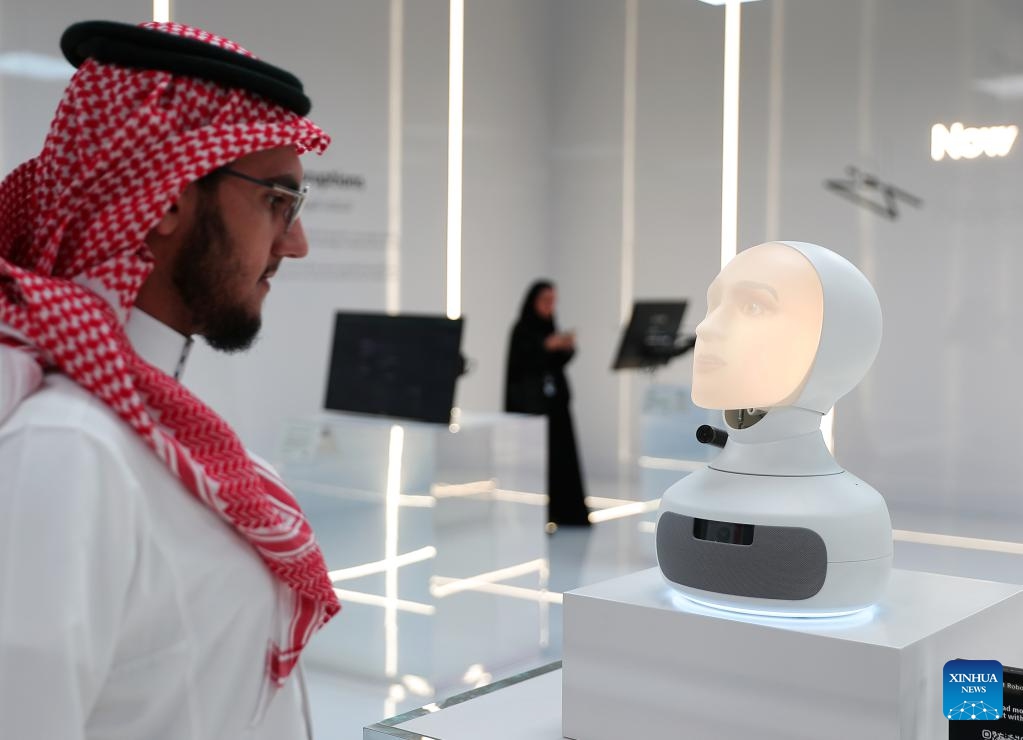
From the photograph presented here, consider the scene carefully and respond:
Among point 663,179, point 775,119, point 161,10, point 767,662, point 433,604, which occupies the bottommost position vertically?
point 433,604

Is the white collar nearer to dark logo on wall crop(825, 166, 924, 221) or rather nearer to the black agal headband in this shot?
the black agal headband

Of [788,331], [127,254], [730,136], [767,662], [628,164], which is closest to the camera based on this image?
[127,254]

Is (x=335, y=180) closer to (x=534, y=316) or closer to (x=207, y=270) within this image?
(x=534, y=316)

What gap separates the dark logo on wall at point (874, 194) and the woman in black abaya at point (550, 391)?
2.56 m

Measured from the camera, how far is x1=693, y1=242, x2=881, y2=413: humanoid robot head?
1826 mm

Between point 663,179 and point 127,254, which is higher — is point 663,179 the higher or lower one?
the higher one

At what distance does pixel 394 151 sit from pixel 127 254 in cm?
749

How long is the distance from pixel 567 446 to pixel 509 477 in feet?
7.89

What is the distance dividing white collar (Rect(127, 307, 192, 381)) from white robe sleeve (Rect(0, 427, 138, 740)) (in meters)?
0.22

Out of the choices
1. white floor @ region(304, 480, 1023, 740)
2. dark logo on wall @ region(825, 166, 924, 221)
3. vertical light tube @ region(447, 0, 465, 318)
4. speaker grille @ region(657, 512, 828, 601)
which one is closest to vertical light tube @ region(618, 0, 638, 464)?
vertical light tube @ region(447, 0, 465, 318)

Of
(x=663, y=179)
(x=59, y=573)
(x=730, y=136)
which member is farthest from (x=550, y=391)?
(x=59, y=573)

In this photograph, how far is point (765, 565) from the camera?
178 centimetres

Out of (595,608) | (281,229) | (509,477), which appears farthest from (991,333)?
(281,229)

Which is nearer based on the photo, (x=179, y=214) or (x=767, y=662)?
(x=179, y=214)
